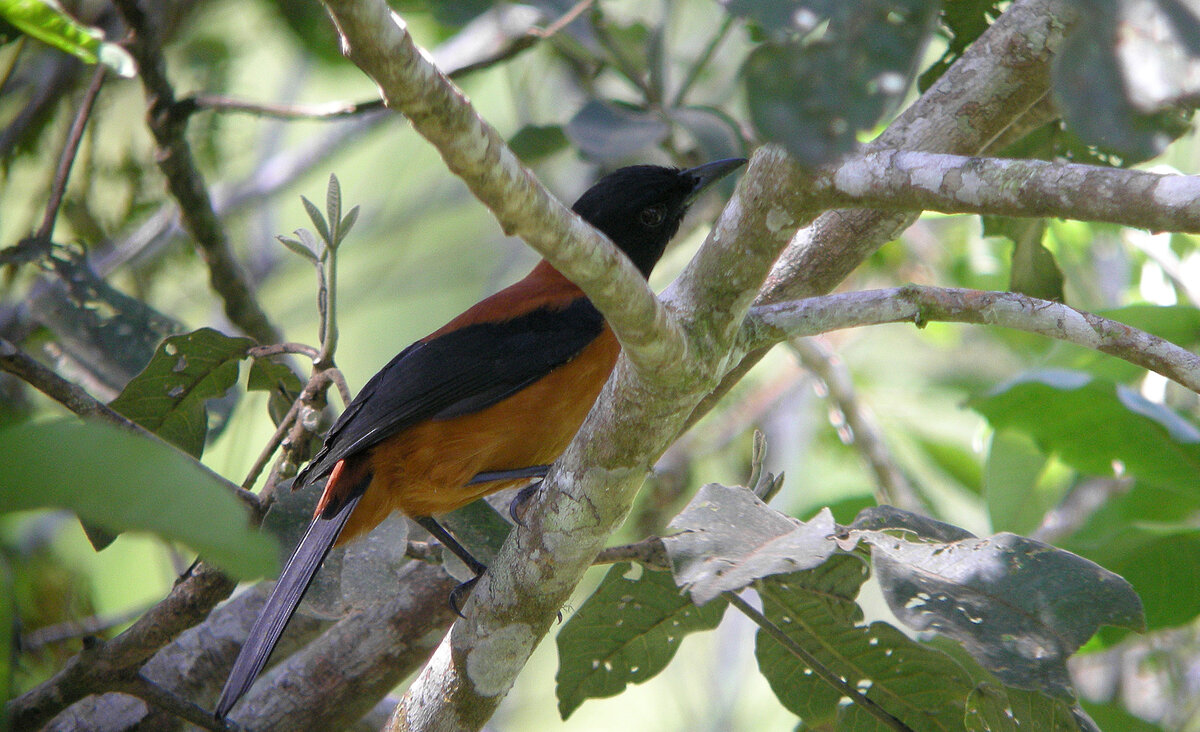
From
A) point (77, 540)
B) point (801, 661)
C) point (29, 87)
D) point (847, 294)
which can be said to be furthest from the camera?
point (77, 540)

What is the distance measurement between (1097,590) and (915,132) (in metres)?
1.22

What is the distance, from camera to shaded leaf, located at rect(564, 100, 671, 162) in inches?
128

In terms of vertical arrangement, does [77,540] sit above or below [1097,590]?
above

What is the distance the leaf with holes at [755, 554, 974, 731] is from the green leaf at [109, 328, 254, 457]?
1.70 m

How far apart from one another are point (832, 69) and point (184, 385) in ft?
7.28

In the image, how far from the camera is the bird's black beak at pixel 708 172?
3.37 meters

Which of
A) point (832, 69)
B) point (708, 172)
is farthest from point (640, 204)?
point (832, 69)

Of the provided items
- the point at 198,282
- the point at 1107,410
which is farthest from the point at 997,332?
the point at 198,282

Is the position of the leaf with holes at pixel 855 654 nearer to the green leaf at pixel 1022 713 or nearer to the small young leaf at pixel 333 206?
the green leaf at pixel 1022 713

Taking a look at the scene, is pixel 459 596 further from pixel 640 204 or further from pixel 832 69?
pixel 832 69

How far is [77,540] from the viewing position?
5.13 metres

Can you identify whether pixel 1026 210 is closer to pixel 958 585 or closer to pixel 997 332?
pixel 958 585

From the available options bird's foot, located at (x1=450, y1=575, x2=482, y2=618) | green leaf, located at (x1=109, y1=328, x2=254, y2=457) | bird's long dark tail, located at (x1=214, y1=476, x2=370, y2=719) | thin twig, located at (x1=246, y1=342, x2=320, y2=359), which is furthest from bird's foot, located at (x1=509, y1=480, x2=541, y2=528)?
green leaf, located at (x1=109, y1=328, x2=254, y2=457)

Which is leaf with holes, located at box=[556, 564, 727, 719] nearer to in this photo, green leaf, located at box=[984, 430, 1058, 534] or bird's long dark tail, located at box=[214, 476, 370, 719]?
bird's long dark tail, located at box=[214, 476, 370, 719]
